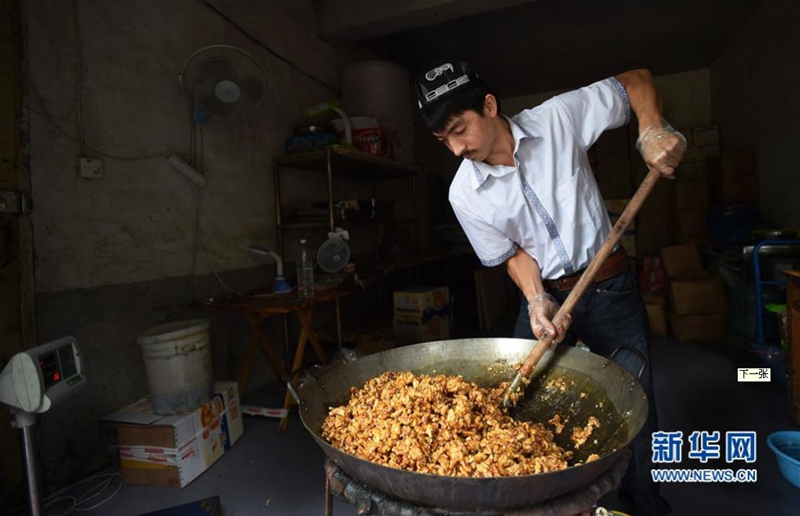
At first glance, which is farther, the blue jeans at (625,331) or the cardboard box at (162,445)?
the cardboard box at (162,445)

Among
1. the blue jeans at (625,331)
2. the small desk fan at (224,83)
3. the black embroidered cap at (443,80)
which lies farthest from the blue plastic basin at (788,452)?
the small desk fan at (224,83)

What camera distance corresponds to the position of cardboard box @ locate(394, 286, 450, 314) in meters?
3.39

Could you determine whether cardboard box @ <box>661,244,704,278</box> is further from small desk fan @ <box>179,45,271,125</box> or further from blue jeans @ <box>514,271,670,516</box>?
small desk fan @ <box>179,45,271,125</box>

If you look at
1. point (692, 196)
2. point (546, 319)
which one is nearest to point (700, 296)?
point (692, 196)

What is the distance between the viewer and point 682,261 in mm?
4230

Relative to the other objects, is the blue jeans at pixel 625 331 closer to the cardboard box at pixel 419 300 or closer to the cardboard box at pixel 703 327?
the cardboard box at pixel 419 300

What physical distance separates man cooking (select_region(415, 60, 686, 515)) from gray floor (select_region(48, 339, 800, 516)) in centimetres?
55

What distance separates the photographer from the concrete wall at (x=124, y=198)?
6.31 ft

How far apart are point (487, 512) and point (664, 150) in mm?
954

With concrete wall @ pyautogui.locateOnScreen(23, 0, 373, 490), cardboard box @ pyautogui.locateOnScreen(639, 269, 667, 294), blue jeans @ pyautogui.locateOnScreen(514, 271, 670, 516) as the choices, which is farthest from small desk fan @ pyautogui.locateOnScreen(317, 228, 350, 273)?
A: cardboard box @ pyautogui.locateOnScreen(639, 269, 667, 294)

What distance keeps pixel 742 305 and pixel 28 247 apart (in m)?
4.43

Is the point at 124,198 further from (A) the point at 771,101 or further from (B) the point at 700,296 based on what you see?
(A) the point at 771,101

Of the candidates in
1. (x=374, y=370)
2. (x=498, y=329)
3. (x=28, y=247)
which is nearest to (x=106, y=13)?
(x=28, y=247)

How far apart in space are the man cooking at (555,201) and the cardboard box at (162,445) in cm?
157
